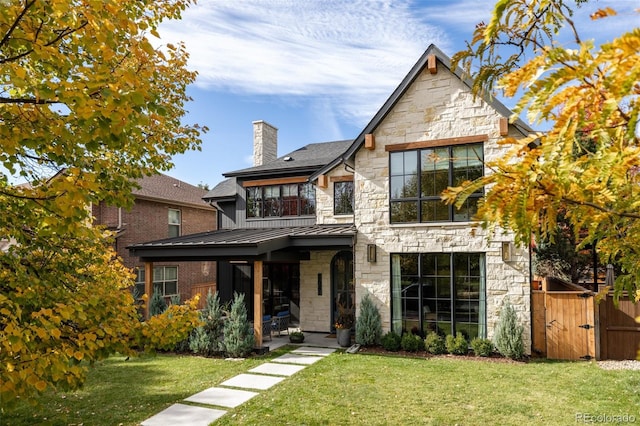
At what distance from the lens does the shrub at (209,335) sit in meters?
11.8

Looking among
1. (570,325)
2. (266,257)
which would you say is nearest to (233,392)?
(266,257)

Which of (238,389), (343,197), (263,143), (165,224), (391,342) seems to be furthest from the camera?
(165,224)

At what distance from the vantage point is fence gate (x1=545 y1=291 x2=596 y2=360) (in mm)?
10477

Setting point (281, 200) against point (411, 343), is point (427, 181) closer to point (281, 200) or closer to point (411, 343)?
point (411, 343)

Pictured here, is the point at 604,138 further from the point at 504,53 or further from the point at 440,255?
the point at 440,255

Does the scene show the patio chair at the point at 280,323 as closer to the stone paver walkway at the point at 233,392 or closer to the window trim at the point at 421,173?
the stone paver walkway at the point at 233,392

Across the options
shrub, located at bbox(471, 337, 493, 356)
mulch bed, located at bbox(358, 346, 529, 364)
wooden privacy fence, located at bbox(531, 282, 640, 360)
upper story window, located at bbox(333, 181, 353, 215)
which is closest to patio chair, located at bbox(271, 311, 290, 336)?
mulch bed, located at bbox(358, 346, 529, 364)

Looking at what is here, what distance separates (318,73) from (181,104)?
673 cm

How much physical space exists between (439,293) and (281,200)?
25.5 feet

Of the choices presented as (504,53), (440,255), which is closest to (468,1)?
(504,53)

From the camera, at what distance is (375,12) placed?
666 centimetres

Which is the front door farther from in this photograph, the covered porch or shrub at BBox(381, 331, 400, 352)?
shrub at BBox(381, 331, 400, 352)

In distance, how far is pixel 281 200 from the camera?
17.0m

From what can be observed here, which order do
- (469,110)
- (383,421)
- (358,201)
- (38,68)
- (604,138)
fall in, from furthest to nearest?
(358,201)
(469,110)
(383,421)
(38,68)
(604,138)
